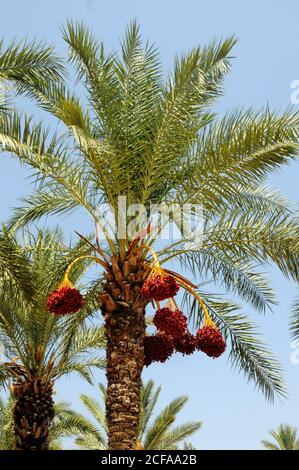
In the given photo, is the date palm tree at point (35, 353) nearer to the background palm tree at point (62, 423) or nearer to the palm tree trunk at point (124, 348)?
the palm tree trunk at point (124, 348)

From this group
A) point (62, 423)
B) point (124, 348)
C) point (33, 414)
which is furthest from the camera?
point (62, 423)

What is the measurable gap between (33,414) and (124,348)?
5011 millimetres

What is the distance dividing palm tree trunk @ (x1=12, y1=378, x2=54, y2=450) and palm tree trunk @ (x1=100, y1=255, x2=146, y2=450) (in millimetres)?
4738

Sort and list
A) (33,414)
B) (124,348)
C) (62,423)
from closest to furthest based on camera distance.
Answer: (124,348)
(33,414)
(62,423)

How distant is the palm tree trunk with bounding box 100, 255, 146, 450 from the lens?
35.6 feet

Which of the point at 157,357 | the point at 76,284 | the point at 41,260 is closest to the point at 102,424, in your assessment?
the point at 76,284

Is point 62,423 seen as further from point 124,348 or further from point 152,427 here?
point 124,348

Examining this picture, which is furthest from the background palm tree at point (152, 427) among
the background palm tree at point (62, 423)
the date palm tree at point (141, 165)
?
the date palm tree at point (141, 165)

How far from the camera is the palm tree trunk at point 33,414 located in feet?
50.3

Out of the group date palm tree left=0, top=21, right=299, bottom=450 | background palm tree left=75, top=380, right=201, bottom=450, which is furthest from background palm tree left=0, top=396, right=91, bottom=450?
date palm tree left=0, top=21, right=299, bottom=450

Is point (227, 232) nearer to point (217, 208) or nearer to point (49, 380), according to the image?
point (217, 208)

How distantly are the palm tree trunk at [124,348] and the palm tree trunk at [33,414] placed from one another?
4.74 m

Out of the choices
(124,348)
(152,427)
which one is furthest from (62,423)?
(124,348)

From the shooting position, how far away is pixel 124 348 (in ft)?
36.5
